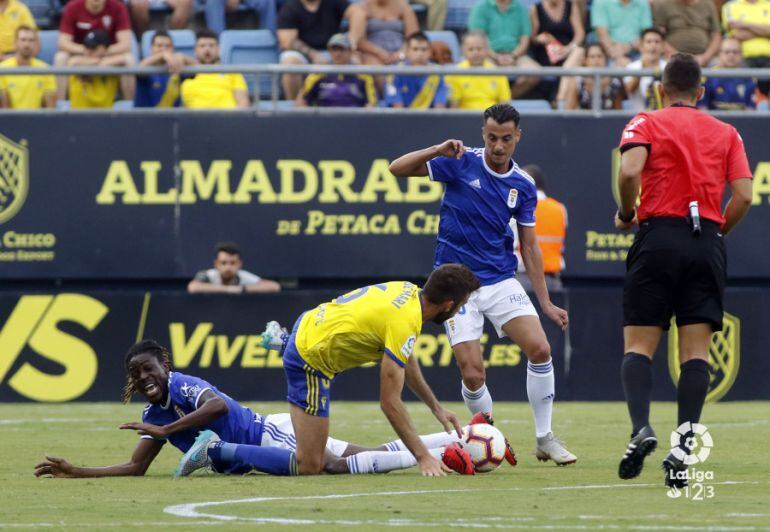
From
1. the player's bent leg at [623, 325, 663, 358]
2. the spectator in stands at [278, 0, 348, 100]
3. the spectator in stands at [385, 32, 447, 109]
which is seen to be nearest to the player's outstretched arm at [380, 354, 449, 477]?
the player's bent leg at [623, 325, 663, 358]

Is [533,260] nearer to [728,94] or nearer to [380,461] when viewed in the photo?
[380,461]

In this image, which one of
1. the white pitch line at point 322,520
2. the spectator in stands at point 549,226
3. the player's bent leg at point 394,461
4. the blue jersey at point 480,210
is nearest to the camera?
the white pitch line at point 322,520

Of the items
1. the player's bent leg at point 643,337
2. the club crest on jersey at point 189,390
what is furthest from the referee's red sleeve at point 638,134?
the club crest on jersey at point 189,390

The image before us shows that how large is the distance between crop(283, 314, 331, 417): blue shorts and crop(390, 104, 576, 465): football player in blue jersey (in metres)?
1.29

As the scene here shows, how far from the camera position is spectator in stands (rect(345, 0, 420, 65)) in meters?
17.4

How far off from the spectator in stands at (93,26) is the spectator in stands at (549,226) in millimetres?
4801

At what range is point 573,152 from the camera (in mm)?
16609

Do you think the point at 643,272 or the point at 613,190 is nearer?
the point at 643,272

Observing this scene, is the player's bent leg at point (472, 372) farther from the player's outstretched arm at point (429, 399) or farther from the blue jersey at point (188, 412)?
the blue jersey at point (188, 412)

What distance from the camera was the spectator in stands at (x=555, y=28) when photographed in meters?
17.9

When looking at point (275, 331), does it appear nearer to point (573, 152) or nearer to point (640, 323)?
point (640, 323)

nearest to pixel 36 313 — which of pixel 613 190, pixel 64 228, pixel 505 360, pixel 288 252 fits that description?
pixel 64 228

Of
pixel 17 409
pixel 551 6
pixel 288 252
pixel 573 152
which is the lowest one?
pixel 17 409

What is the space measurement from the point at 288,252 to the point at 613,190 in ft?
11.8
